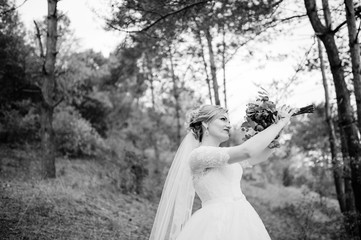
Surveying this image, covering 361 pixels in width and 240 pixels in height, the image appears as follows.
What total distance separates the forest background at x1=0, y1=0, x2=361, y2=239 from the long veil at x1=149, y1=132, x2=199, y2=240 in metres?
0.95

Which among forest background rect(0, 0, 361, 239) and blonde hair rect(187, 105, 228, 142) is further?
forest background rect(0, 0, 361, 239)

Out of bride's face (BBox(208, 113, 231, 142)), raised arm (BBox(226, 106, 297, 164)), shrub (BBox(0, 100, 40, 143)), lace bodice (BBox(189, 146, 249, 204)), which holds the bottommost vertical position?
lace bodice (BBox(189, 146, 249, 204))

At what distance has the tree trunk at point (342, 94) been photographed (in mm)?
6953

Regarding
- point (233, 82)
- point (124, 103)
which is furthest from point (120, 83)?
point (233, 82)

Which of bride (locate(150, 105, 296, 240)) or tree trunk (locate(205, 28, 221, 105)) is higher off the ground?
tree trunk (locate(205, 28, 221, 105))

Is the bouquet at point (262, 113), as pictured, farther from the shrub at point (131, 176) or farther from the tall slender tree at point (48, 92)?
the shrub at point (131, 176)

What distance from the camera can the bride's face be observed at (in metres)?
2.94

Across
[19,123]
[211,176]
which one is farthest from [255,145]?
[19,123]

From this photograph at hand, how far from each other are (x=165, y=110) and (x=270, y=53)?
13.5 m

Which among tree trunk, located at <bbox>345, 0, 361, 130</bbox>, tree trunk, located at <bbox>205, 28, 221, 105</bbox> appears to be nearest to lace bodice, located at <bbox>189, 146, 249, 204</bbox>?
tree trunk, located at <bbox>345, 0, 361, 130</bbox>

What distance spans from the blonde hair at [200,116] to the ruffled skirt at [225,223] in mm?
679

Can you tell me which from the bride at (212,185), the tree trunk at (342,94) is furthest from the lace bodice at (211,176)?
the tree trunk at (342,94)

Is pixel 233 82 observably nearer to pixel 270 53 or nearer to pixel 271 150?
pixel 270 53

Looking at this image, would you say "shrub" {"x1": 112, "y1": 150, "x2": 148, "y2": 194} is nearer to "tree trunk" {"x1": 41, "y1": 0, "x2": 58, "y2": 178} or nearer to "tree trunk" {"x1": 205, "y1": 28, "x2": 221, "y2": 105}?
"tree trunk" {"x1": 41, "y1": 0, "x2": 58, "y2": 178}
